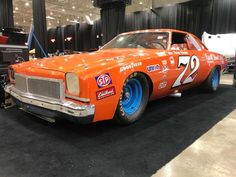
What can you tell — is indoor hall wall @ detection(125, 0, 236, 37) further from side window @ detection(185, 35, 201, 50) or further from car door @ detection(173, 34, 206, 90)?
car door @ detection(173, 34, 206, 90)

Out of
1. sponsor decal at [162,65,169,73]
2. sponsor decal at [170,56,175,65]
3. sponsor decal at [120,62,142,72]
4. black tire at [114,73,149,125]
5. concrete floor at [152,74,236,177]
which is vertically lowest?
concrete floor at [152,74,236,177]

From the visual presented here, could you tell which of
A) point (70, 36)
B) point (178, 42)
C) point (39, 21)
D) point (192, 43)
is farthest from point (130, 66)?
point (70, 36)

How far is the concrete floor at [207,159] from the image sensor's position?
5.12 ft

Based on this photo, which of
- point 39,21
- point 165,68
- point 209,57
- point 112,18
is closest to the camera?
point 165,68

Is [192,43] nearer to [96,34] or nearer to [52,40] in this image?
[96,34]

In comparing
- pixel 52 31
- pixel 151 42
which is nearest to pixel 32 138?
pixel 151 42

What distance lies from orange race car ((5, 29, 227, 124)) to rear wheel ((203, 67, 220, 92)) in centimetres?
62

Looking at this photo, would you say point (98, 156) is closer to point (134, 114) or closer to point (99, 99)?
point (99, 99)

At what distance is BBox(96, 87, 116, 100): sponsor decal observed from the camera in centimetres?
191

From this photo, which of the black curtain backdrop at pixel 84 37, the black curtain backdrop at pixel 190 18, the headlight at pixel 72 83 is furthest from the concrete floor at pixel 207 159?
the black curtain backdrop at pixel 84 37

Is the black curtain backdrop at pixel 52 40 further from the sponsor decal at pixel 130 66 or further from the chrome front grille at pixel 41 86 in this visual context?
the sponsor decal at pixel 130 66

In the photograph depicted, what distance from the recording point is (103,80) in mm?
1930

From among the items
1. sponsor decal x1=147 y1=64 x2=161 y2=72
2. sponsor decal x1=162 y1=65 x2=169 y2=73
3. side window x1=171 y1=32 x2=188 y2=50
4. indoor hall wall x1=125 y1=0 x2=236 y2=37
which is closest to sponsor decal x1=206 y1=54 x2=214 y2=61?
side window x1=171 y1=32 x2=188 y2=50

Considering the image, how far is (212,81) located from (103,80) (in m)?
3.01
